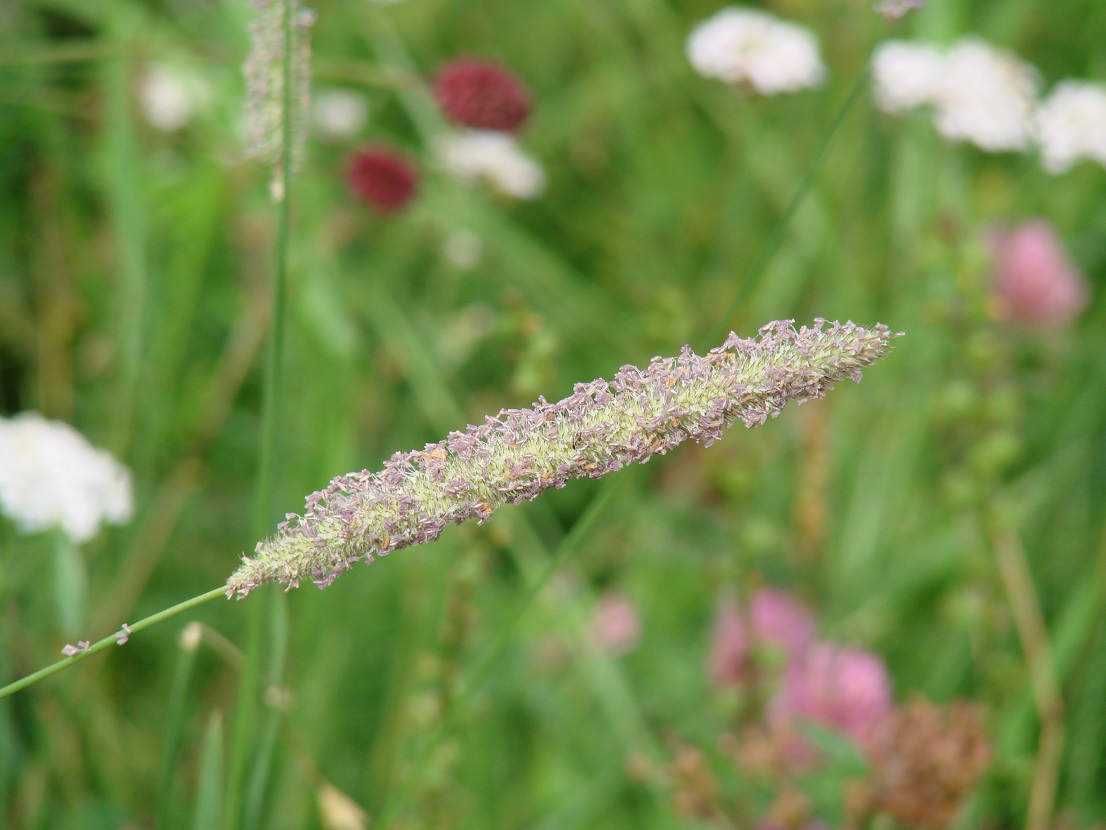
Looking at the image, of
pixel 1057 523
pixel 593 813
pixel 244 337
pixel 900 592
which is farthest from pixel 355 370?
pixel 1057 523

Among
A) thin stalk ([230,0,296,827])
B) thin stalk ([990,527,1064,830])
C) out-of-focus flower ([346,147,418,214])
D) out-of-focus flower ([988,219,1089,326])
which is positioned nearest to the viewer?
thin stalk ([230,0,296,827])

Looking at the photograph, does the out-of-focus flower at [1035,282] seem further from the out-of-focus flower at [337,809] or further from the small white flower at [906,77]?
the out-of-focus flower at [337,809]

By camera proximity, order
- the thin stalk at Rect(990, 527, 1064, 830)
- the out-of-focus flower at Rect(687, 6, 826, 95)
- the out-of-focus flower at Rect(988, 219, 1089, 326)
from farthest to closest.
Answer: the out-of-focus flower at Rect(988, 219, 1089, 326), the out-of-focus flower at Rect(687, 6, 826, 95), the thin stalk at Rect(990, 527, 1064, 830)

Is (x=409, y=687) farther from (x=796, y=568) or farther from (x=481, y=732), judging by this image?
(x=796, y=568)

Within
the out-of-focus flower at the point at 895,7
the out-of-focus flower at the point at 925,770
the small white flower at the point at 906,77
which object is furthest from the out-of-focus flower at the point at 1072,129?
the out-of-focus flower at the point at 895,7

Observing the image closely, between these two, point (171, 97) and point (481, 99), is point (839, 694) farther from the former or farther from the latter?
point (171, 97)

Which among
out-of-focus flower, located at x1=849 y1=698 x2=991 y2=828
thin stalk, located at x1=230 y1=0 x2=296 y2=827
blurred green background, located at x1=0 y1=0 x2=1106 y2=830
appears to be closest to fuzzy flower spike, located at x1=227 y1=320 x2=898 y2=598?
thin stalk, located at x1=230 y1=0 x2=296 y2=827

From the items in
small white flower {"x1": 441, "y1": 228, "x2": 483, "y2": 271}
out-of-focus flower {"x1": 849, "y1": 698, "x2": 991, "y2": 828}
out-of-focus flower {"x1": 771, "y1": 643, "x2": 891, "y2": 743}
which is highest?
small white flower {"x1": 441, "y1": 228, "x2": 483, "y2": 271}

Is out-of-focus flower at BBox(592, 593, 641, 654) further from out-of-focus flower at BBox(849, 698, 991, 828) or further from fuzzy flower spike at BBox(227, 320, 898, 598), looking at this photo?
fuzzy flower spike at BBox(227, 320, 898, 598)

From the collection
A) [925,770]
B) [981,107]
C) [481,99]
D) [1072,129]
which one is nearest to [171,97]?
[481,99]
